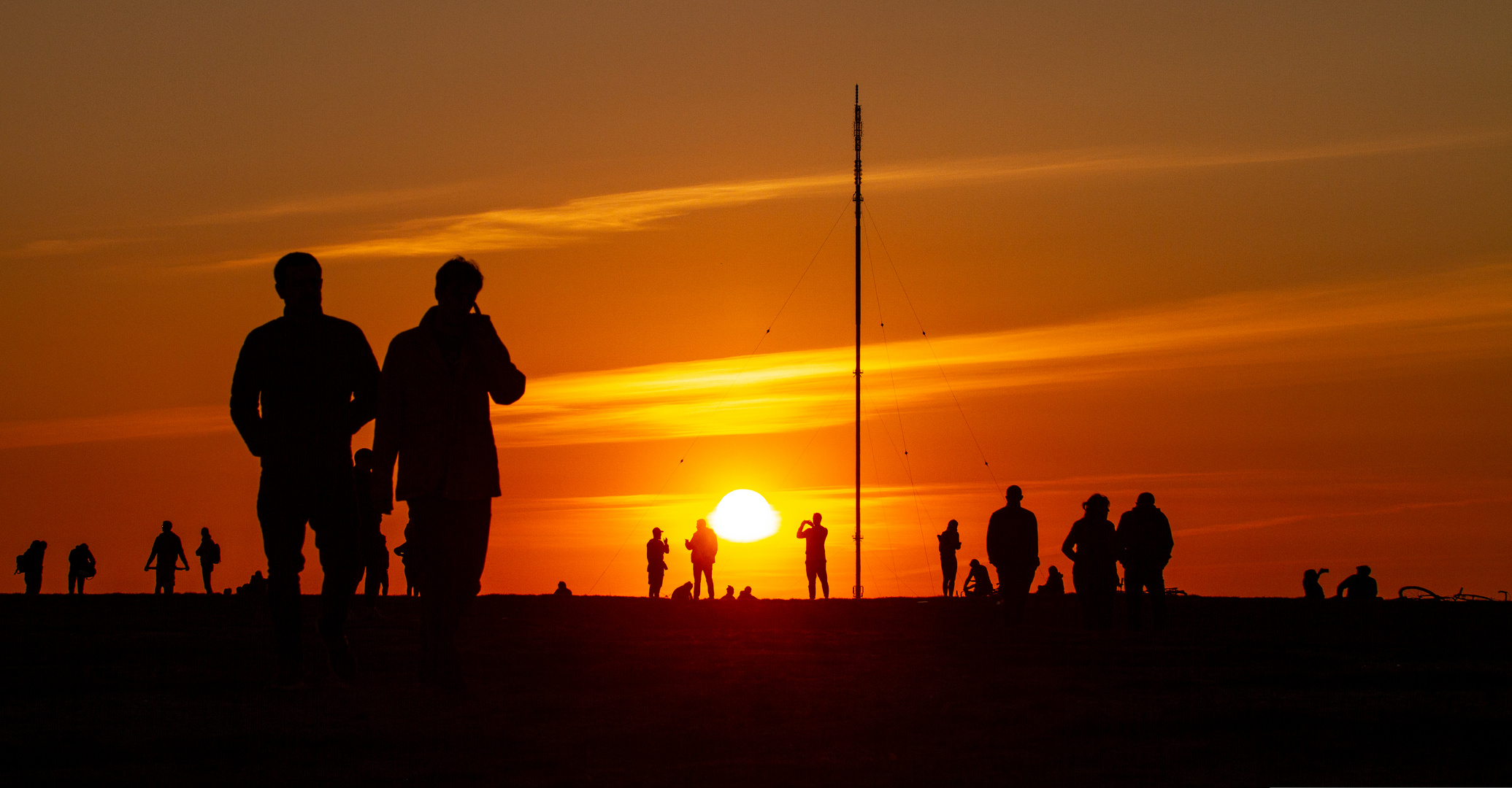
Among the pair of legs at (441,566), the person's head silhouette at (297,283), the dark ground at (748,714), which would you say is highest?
the person's head silhouette at (297,283)

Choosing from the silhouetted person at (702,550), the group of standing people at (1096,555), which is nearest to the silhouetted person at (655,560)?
the silhouetted person at (702,550)

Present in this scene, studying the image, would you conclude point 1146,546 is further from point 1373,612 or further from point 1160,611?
point 1373,612

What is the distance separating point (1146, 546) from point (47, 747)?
52.6 ft

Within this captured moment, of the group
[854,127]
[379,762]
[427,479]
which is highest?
[854,127]

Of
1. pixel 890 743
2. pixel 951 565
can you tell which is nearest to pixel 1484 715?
pixel 890 743

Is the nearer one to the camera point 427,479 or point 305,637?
point 427,479

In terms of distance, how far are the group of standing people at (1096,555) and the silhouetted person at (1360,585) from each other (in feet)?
33.9

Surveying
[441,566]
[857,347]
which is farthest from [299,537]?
[857,347]

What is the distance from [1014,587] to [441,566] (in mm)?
12563

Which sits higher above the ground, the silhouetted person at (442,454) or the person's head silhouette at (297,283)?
the person's head silhouette at (297,283)

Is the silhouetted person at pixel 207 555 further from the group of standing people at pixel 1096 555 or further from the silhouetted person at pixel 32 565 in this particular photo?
the group of standing people at pixel 1096 555

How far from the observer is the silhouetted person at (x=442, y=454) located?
26.5 ft

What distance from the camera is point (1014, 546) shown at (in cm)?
1980

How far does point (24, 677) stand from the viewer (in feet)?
28.2
